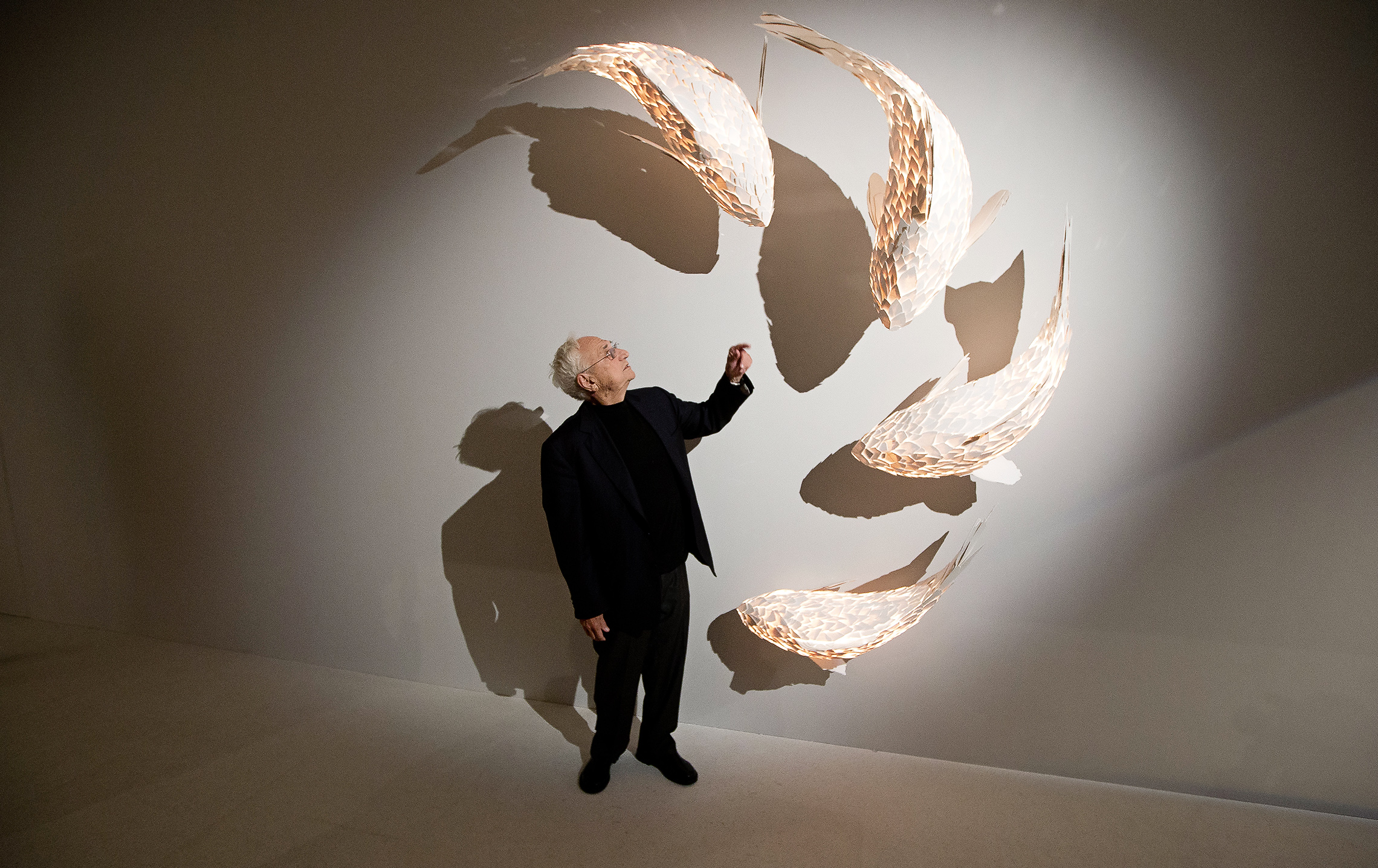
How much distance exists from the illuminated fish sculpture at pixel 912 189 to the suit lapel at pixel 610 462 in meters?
0.88

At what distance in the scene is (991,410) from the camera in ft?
5.60

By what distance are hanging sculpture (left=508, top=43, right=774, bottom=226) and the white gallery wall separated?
328 millimetres

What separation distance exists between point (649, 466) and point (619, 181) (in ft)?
3.13

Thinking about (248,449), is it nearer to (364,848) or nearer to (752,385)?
(364,848)

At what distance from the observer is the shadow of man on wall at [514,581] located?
2.51 m

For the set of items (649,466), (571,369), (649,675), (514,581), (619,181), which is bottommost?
(649,675)

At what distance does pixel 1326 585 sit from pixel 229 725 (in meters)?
3.68

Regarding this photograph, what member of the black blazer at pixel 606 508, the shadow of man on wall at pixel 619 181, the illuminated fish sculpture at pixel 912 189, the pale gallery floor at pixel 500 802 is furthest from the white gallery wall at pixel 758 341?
the illuminated fish sculpture at pixel 912 189

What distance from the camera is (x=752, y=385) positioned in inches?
82.4

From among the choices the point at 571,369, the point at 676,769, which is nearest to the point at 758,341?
the point at 571,369

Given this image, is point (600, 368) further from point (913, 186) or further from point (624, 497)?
point (913, 186)

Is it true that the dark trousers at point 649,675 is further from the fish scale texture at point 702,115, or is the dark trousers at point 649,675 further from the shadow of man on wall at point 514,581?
the fish scale texture at point 702,115

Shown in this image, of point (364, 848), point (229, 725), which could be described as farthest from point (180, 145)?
point (364, 848)

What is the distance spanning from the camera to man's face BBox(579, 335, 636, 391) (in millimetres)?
1997
